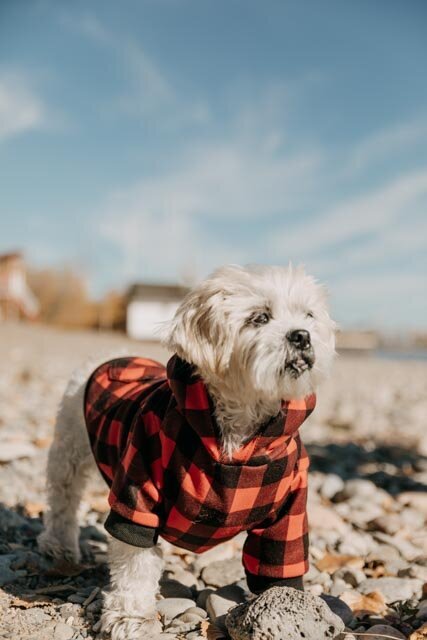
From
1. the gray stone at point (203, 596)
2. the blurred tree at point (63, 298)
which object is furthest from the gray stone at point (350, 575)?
the blurred tree at point (63, 298)

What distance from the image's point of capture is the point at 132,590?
10.6 ft

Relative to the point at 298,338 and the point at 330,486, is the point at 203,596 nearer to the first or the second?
the point at 298,338

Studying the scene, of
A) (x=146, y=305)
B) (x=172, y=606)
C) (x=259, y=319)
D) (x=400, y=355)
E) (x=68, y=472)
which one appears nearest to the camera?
(x=259, y=319)

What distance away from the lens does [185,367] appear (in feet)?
10.3

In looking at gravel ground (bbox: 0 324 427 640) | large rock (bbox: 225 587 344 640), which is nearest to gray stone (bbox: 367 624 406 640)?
gravel ground (bbox: 0 324 427 640)

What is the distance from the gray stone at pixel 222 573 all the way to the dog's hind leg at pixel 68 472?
90cm

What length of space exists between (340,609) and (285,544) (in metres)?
0.54

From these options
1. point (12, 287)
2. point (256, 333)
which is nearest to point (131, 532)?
point (256, 333)

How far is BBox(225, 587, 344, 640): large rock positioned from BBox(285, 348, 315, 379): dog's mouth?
43.0 inches

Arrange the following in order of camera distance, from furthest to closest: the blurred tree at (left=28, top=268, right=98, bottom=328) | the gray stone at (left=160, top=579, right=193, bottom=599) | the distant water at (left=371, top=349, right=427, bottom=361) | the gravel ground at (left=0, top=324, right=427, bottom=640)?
1. the blurred tree at (left=28, top=268, right=98, bottom=328)
2. the distant water at (left=371, top=349, right=427, bottom=361)
3. the gray stone at (left=160, top=579, right=193, bottom=599)
4. the gravel ground at (left=0, top=324, right=427, bottom=640)

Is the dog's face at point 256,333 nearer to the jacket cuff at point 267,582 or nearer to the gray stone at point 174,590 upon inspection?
the jacket cuff at point 267,582

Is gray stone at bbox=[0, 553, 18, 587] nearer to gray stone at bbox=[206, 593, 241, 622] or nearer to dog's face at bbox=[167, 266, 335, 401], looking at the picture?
gray stone at bbox=[206, 593, 241, 622]

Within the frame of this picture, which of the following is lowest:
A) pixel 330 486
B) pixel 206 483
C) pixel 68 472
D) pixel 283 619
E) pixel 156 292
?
pixel 330 486

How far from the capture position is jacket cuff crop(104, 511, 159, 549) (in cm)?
312
